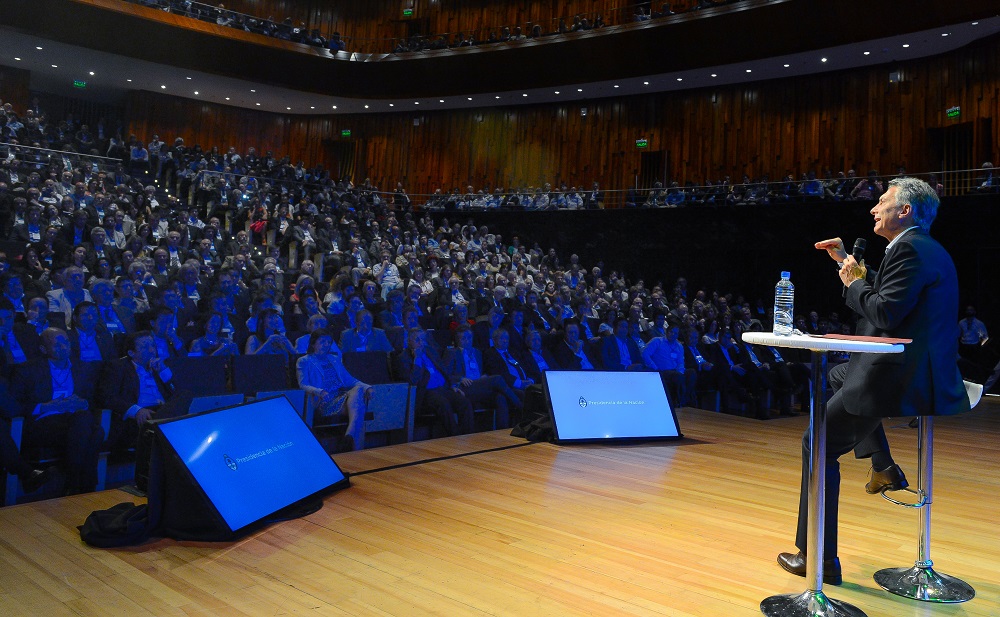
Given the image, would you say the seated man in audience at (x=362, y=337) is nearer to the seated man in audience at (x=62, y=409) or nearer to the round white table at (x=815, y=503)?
the seated man in audience at (x=62, y=409)

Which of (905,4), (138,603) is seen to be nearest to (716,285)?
(905,4)

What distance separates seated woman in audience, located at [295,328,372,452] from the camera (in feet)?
12.2

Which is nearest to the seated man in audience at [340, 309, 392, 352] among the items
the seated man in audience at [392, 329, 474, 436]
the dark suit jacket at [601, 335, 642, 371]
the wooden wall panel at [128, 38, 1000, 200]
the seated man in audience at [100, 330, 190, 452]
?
the seated man in audience at [392, 329, 474, 436]

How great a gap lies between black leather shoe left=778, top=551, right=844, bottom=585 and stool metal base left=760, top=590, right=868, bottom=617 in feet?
0.59

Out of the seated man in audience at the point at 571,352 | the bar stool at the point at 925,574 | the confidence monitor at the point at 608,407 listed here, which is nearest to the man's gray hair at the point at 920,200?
the bar stool at the point at 925,574

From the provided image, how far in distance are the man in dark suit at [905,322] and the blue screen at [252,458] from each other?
1751 millimetres

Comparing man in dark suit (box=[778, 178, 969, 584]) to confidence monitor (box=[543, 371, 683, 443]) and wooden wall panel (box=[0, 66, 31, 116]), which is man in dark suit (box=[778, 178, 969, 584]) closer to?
confidence monitor (box=[543, 371, 683, 443])

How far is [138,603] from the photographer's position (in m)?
1.72

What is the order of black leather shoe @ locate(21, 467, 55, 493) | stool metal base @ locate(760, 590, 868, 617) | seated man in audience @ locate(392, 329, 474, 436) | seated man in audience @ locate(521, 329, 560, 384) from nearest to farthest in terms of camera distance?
stool metal base @ locate(760, 590, 868, 617)
black leather shoe @ locate(21, 467, 55, 493)
seated man in audience @ locate(392, 329, 474, 436)
seated man in audience @ locate(521, 329, 560, 384)

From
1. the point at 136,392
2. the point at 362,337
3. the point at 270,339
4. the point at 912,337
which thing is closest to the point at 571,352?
the point at 362,337

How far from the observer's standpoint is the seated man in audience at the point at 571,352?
537 centimetres

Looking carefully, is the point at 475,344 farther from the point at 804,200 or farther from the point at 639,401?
the point at 804,200

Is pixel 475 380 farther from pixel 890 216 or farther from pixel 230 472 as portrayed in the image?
pixel 890 216

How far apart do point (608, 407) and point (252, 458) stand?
2.10 m
